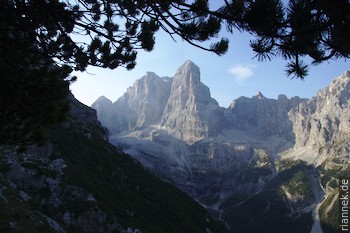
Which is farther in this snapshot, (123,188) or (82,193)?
(123,188)

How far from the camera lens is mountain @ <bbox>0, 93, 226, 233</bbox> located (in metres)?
39.3

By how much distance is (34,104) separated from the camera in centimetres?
1175

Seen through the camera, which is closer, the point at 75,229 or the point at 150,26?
the point at 150,26

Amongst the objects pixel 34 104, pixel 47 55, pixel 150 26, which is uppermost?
pixel 150 26

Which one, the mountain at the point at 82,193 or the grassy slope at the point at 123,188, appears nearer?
the mountain at the point at 82,193

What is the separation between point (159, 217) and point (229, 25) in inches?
3159

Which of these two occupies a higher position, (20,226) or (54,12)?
(54,12)

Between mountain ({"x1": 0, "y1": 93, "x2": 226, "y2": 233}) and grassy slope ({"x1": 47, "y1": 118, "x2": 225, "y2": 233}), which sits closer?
mountain ({"x1": 0, "y1": 93, "x2": 226, "y2": 233})

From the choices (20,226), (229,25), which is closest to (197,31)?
(229,25)

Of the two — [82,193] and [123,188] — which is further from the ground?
[82,193]

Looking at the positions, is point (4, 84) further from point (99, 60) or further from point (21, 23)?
point (99, 60)

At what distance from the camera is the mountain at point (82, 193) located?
3928cm

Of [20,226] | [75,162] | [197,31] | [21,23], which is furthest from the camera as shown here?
[75,162]

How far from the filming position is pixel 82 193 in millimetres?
59250
